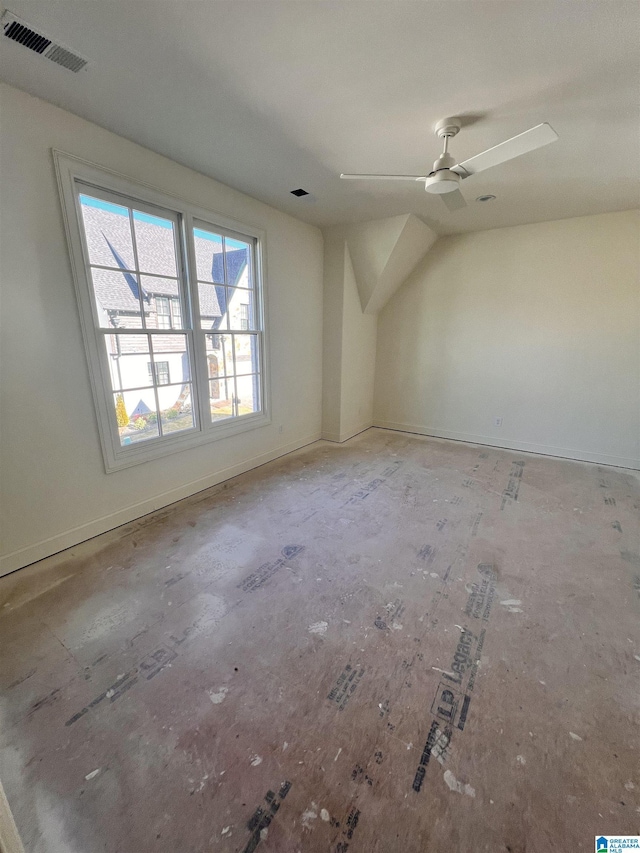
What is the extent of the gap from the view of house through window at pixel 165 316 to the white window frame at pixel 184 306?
0.02m

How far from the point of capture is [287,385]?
3.96 meters

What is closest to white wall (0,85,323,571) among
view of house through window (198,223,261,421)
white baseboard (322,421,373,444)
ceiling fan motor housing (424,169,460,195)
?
view of house through window (198,223,261,421)

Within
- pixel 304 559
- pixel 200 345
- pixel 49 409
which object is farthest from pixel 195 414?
pixel 304 559

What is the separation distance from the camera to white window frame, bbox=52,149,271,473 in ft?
6.84

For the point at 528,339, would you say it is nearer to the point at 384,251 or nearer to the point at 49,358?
the point at 384,251

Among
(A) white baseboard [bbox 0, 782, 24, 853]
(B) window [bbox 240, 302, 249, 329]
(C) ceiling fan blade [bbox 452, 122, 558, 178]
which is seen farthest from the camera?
(B) window [bbox 240, 302, 249, 329]

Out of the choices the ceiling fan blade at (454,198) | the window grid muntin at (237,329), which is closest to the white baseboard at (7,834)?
the window grid muntin at (237,329)

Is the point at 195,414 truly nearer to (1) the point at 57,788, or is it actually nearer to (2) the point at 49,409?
(2) the point at 49,409

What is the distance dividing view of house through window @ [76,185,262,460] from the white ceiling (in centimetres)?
53

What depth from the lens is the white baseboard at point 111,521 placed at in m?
2.07

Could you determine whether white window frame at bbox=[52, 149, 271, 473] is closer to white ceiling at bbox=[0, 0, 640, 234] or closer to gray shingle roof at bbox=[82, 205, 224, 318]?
gray shingle roof at bbox=[82, 205, 224, 318]

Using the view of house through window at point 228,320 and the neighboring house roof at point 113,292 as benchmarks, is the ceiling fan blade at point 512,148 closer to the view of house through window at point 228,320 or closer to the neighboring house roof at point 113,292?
the view of house through window at point 228,320

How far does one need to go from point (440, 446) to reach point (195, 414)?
3.03m

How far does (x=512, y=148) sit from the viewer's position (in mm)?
1824
